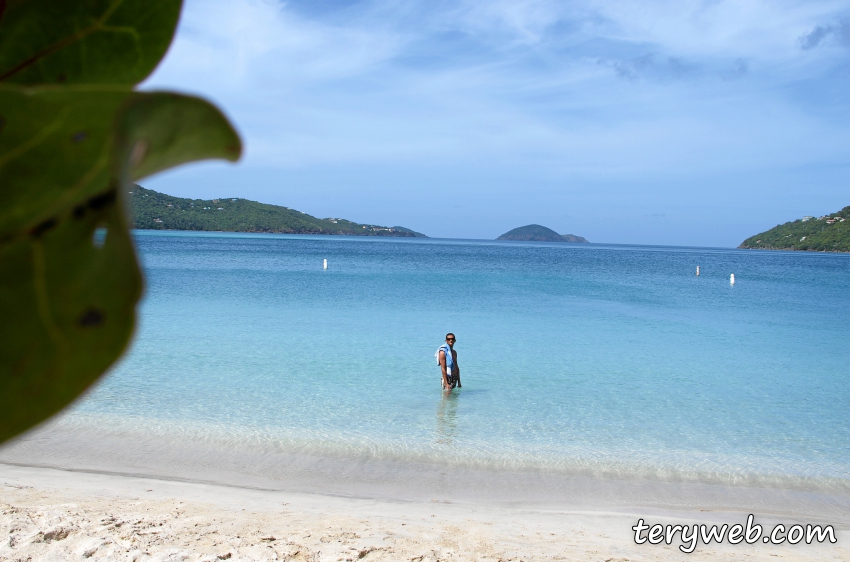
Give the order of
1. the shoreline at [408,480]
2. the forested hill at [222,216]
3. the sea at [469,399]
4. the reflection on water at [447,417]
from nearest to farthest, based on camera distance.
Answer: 1. the shoreline at [408,480]
2. the sea at [469,399]
3. the reflection on water at [447,417]
4. the forested hill at [222,216]

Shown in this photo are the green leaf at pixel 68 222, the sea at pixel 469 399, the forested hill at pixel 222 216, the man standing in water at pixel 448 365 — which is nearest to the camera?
the green leaf at pixel 68 222

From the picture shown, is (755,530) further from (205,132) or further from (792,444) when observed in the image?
(205,132)

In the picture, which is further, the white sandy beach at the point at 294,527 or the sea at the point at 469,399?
the sea at the point at 469,399

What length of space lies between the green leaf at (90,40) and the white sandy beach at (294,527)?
639 centimetres

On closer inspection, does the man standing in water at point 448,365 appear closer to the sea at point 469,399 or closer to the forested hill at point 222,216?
the sea at point 469,399

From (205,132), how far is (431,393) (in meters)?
12.7

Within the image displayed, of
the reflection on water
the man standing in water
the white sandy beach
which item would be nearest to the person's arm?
the man standing in water

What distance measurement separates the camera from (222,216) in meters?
133

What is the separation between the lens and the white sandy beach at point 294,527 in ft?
19.8

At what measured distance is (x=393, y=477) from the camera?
866 centimetres

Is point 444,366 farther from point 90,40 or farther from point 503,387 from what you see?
point 90,40

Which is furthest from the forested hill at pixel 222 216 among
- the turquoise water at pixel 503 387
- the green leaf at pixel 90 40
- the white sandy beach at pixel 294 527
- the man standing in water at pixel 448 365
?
the green leaf at pixel 90 40

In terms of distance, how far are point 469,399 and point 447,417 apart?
1188mm

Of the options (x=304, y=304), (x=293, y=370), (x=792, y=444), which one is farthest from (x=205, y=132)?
(x=304, y=304)
